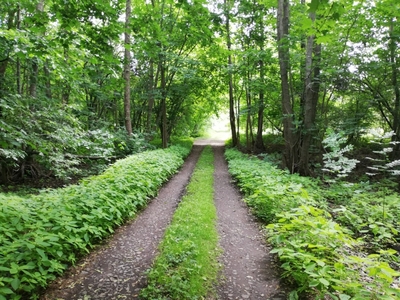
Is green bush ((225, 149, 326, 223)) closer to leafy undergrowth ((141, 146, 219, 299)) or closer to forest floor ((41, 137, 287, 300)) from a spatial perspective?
forest floor ((41, 137, 287, 300))

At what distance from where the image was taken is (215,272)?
13.0 ft

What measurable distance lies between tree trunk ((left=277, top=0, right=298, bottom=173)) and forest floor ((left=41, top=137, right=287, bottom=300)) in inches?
216

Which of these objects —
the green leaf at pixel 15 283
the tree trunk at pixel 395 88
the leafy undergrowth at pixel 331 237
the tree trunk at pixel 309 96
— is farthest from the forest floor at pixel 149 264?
the tree trunk at pixel 395 88

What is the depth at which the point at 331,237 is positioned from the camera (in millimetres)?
3834

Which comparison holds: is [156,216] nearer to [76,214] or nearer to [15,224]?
[76,214]

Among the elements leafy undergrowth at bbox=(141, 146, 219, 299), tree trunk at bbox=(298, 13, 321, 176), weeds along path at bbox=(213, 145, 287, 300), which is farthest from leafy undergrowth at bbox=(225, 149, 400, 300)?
tree trunk at bbox=(298, 13, 321, 176)

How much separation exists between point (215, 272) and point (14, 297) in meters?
2.65

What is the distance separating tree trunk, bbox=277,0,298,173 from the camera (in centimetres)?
1043

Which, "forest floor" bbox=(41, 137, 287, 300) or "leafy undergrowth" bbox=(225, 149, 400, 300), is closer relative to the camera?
"leafy undergrowth" bbox=(225, 149, 400, 300)

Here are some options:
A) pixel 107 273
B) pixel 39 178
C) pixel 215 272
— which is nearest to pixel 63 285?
pixel 107 273

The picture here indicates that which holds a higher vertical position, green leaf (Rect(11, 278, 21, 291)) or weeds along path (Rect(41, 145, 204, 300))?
green leaf (Rect(11, 278, 21, 291))

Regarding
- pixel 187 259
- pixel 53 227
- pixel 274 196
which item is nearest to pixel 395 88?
pixel 274 196

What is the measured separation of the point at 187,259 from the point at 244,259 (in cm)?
116

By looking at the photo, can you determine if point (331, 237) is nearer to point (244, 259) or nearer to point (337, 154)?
point (244, 259)
